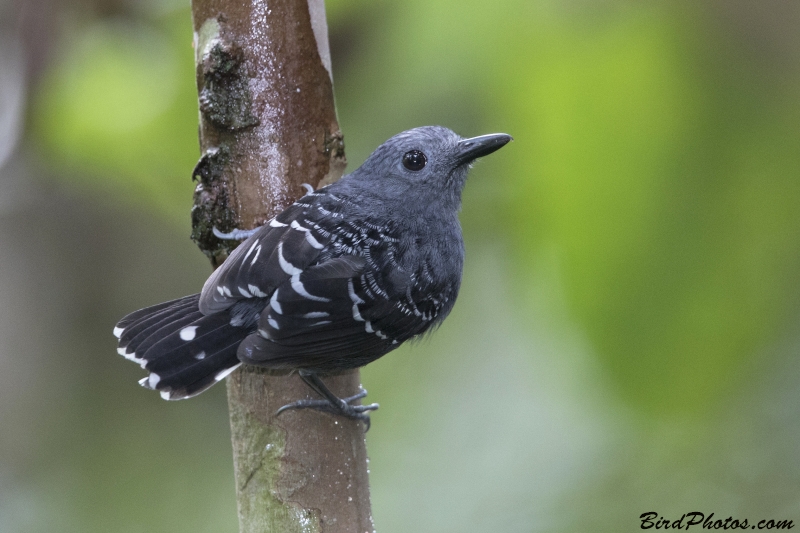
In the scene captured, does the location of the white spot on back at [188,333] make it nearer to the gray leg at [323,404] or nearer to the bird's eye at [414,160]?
the gray leg at [323,404]

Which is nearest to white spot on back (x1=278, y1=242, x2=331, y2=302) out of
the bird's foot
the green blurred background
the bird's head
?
the bird's foot

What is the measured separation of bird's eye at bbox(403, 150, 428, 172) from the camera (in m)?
2.23

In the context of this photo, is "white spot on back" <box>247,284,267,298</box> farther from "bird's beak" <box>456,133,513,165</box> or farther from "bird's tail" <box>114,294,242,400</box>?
"bird's beak" <box>456,133,513,165</box>

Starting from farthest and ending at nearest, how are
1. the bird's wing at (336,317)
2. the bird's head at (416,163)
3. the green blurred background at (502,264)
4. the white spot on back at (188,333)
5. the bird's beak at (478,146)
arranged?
the green blurred background at (502,264) < the bird's head at (416,163) < the bird's beak at (478,146) < the white spot on back at (188,333) < the bird's wing at (336,317)

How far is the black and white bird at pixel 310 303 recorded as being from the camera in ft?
6.22

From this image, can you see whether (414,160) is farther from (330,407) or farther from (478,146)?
(330,407)

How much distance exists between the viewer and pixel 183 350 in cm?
193

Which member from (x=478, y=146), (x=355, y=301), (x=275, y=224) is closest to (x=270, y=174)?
(x=275, y=224)

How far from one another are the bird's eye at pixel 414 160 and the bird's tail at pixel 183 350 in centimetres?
68

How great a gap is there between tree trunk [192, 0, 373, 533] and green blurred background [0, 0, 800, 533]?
83 cm

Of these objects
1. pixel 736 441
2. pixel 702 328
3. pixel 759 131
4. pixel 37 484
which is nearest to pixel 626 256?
pixel 702 328

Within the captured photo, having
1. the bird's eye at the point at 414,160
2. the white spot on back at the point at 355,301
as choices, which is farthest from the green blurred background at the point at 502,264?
the white spot on back at the point at 355,301

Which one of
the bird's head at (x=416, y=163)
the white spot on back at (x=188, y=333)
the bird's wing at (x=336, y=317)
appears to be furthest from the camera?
the bird's head at (x=416, y=163)

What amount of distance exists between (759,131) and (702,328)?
2.11ft
